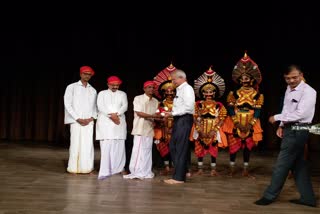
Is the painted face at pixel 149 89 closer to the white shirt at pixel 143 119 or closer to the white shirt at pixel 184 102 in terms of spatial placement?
the white shirt at pixel 143 119

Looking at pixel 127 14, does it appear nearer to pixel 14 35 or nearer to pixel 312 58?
pixel 14 35

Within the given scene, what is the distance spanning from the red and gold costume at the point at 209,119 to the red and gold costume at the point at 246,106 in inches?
6.8

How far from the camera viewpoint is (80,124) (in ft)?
18.2

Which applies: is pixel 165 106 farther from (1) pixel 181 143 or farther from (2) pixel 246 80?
(2) pixel 246 80

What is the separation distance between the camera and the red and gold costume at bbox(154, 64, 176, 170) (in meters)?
5.54

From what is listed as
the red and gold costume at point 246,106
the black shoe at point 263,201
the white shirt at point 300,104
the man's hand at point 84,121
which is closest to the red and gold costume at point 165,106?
the red and gold costume at point 246,106

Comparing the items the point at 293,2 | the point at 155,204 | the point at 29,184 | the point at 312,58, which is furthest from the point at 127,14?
the point at 155,204

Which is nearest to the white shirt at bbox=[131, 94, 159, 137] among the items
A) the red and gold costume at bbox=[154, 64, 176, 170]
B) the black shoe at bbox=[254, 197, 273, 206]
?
the red and gold costume at bbox=[154, 64, 176, 170]

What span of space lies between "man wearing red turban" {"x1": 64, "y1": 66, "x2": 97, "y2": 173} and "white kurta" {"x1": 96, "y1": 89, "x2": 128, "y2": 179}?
0.79 ft

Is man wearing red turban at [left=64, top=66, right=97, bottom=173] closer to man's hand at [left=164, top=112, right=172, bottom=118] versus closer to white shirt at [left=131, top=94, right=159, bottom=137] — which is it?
white shirt at [left=131, top=94, right=159, bottom=137]

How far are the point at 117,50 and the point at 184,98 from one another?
4547 millimetres

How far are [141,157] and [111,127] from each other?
581 mm

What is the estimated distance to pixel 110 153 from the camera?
542cm

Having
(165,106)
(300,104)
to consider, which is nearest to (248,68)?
(165,106)
